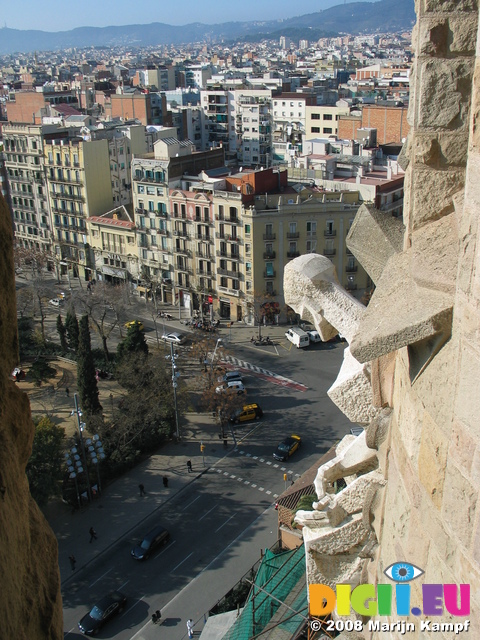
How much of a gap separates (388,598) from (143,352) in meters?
34.4

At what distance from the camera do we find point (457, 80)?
12.4 feet

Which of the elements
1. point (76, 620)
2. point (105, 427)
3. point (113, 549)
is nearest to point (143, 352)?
point (105, 427)

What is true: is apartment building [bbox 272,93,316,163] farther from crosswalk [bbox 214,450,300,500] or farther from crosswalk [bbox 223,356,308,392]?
crosswalk [bbox 214,450,300,500]

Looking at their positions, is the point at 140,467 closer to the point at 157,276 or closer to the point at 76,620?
the point at 76,620

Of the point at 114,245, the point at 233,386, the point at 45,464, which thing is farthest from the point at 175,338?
the point at 45,464

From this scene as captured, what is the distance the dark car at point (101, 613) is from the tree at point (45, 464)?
5576 millimetres

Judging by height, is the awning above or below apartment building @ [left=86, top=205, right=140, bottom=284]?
below

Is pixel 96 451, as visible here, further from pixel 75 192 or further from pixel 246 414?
pixel 75 192

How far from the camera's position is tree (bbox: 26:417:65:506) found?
2695 centimetres

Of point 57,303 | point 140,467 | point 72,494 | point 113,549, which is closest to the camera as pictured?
point 113,549

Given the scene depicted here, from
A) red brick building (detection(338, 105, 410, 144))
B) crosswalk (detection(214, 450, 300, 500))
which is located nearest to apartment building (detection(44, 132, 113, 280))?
red brick building (detection(338, 105, 410, 144))

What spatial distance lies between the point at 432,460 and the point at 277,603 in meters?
13.8

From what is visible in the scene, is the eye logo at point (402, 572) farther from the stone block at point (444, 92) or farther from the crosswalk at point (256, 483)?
the crosswalk at point (256, 483)

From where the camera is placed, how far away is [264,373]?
42000mm
